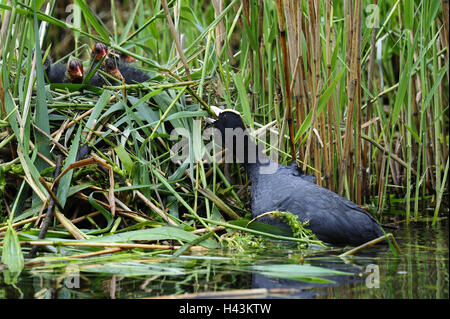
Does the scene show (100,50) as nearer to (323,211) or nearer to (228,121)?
(228,121)

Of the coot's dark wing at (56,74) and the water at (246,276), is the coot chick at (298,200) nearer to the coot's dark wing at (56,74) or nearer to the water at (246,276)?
the water at (246,276)

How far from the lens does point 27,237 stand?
2.71 metres

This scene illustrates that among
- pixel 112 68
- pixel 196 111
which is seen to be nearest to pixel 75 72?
pixel 112 68

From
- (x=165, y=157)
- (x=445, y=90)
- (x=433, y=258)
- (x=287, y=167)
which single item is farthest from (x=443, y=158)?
(x=165, y=157)

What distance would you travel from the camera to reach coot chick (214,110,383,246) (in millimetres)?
2988

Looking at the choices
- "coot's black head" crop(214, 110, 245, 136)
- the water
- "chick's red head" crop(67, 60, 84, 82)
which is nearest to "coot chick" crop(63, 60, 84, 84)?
"chick's red head" crop(67, 60, 84, 82)

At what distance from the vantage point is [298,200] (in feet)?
10.2

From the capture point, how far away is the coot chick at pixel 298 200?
9.80 feet

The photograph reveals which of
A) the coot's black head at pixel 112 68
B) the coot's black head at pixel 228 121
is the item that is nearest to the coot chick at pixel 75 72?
the coot's black head at pixel 112 68

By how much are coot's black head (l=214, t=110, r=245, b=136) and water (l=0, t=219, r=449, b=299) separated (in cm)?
89
